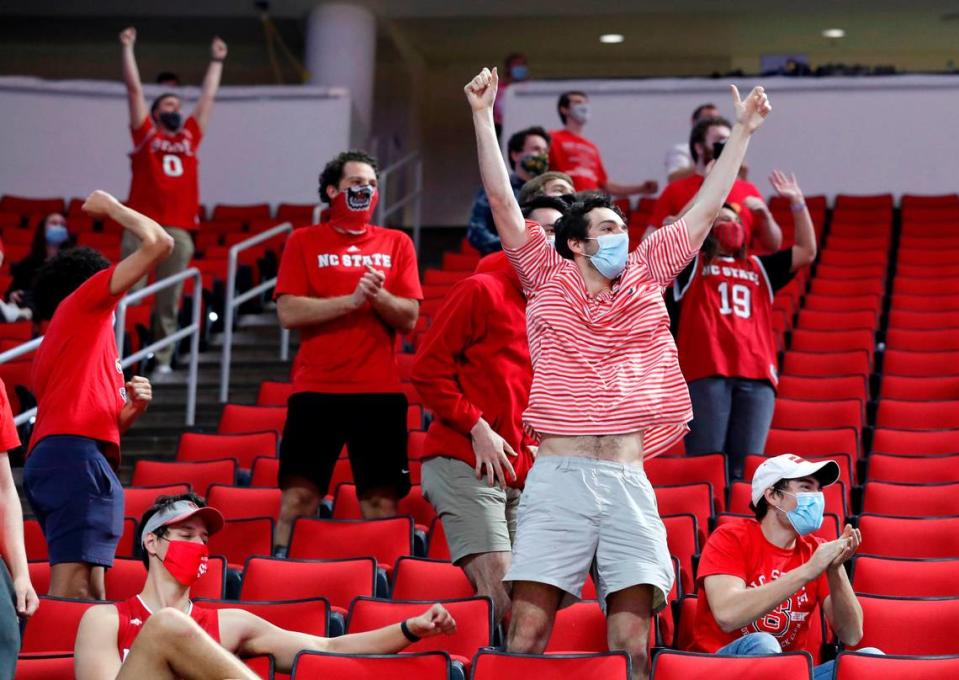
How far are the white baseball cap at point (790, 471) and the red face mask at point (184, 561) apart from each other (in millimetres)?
1636

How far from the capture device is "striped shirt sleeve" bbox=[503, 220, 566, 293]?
4.04m

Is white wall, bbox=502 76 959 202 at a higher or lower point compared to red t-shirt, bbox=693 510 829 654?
higher

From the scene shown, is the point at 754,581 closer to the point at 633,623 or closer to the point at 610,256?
the point at 633,623

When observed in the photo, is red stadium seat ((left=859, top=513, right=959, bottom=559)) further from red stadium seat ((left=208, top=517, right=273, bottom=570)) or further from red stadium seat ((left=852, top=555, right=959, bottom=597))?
red stadium seat ((left=208, top=517, right=273, bottom=570))

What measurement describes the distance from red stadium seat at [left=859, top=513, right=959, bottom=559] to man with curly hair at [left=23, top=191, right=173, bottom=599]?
251cm

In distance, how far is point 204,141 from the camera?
Result: 12859 mm

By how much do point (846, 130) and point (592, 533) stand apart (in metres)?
9.24

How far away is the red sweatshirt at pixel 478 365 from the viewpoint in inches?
187

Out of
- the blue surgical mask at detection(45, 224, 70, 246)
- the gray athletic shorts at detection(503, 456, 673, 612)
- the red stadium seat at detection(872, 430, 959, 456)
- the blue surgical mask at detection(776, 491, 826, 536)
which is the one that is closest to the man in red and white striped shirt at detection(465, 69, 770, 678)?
the gray athletic shorts at detection(503, 456, 673, 612)

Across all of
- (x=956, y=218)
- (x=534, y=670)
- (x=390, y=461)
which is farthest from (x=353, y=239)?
(x=956, y=218)

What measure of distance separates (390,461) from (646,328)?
176cm

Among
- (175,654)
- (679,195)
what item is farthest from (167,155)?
(175,654)

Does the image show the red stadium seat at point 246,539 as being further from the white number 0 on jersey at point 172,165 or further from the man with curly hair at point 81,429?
the white number 0 on jersey at point 172,165

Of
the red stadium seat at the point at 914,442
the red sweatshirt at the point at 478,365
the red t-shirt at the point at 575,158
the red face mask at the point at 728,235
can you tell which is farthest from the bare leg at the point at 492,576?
the red t-shirt at the point at 575,158
